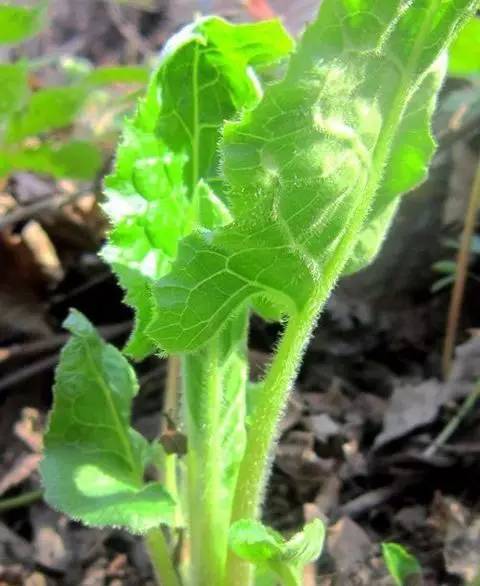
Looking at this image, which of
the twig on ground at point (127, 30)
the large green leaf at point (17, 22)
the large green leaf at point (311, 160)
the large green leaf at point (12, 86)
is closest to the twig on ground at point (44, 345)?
the large green leaf at point (12, 86)

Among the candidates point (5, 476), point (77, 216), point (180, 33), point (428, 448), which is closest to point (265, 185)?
point (180, 33)

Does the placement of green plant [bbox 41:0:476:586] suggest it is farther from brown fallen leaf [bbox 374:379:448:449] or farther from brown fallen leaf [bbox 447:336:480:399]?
brown fallen leaf [bbox 447:336:480:399]

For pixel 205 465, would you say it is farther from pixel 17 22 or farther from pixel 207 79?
pixel 17 22

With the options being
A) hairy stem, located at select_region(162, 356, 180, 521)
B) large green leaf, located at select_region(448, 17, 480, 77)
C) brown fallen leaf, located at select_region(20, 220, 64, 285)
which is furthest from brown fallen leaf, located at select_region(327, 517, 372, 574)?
brown fallen leaf, located at select_region(20, 220, 64, 285)

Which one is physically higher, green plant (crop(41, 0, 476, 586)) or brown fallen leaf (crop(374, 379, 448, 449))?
green plant (crop(41, 0, 476, 586))

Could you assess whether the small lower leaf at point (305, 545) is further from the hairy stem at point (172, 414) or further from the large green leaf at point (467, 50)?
the large green leaf at point (467, 50)

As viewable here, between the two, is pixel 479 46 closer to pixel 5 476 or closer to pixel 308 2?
pixel 308 2
